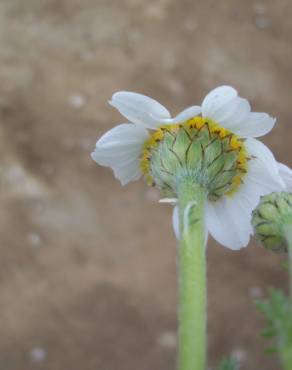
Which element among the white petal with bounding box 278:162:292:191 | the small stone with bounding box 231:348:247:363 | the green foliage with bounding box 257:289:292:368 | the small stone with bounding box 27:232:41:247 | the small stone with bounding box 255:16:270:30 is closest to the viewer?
the green foliage with bounding box 257:289:292:368

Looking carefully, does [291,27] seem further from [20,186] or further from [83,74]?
[20,186]

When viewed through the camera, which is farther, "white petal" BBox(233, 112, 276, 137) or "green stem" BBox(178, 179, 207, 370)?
"white petal" BBox(233, 112, 276, 137)

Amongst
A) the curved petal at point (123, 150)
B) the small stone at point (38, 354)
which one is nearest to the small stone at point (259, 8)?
the small stone at point (38, 354)

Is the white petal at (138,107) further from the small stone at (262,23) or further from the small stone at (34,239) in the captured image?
→ the small stone at (262,23)

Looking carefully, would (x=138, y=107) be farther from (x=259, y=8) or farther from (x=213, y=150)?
(x=259, y=8)

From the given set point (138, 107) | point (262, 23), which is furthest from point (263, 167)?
point (262, 23)

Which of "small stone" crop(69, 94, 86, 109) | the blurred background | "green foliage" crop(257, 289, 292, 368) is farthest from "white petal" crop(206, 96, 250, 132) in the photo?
"small stone" crop(69, 94, 86, 109)

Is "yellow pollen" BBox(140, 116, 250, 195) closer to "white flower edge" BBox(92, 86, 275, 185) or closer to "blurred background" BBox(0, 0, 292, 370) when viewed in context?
"white flower edge" BBox(92, 86, 275, 185)

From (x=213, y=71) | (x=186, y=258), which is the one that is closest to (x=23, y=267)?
(x=213, y=71)

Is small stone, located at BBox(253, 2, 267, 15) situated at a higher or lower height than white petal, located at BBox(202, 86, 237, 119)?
higher
